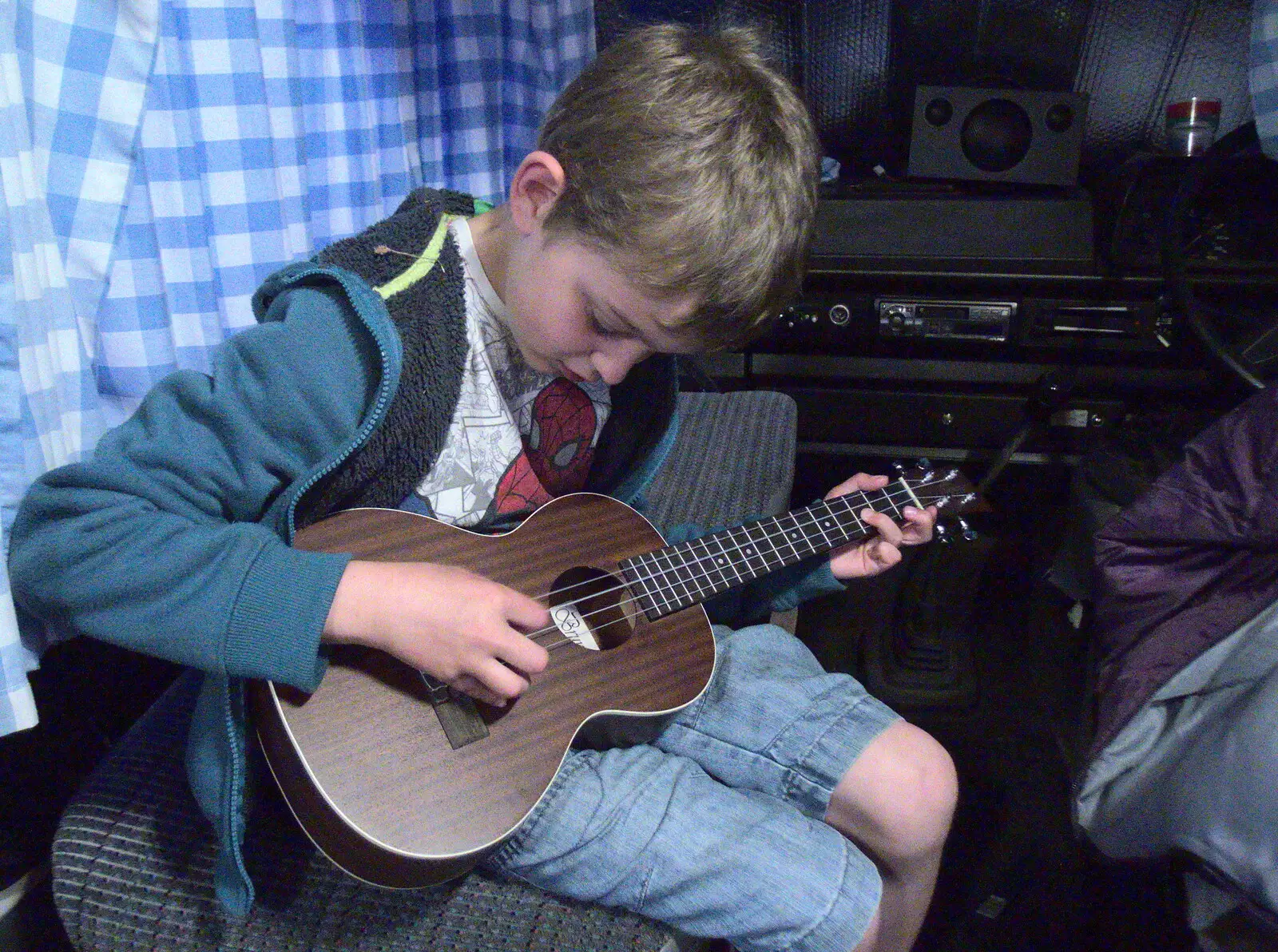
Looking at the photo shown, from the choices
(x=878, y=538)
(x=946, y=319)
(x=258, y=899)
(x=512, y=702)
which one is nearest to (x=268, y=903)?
(x=258, y=899)

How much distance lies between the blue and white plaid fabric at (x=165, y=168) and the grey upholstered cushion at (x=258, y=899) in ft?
0.58

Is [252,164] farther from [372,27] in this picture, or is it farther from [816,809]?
[816,809]

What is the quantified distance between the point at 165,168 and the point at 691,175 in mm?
534

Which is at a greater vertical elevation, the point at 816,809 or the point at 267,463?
the point at 267,463

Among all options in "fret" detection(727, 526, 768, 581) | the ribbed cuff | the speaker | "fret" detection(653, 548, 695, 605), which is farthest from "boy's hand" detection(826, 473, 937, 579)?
the speaker

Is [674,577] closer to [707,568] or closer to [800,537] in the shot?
[707,568]

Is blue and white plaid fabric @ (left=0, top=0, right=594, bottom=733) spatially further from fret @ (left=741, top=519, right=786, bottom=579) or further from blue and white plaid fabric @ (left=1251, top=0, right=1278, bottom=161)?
blue and white plaid fabric @ (left=1251, top=0, right=1278, bottom=161)

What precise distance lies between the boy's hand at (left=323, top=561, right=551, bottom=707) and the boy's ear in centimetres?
33

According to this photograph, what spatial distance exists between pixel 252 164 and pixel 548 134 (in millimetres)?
347

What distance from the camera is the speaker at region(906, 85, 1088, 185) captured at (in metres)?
1.66

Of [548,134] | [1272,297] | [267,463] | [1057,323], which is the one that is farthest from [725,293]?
[1272,297]

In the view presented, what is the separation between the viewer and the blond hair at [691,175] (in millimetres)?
799

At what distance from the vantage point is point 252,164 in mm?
996

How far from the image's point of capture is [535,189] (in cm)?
84
